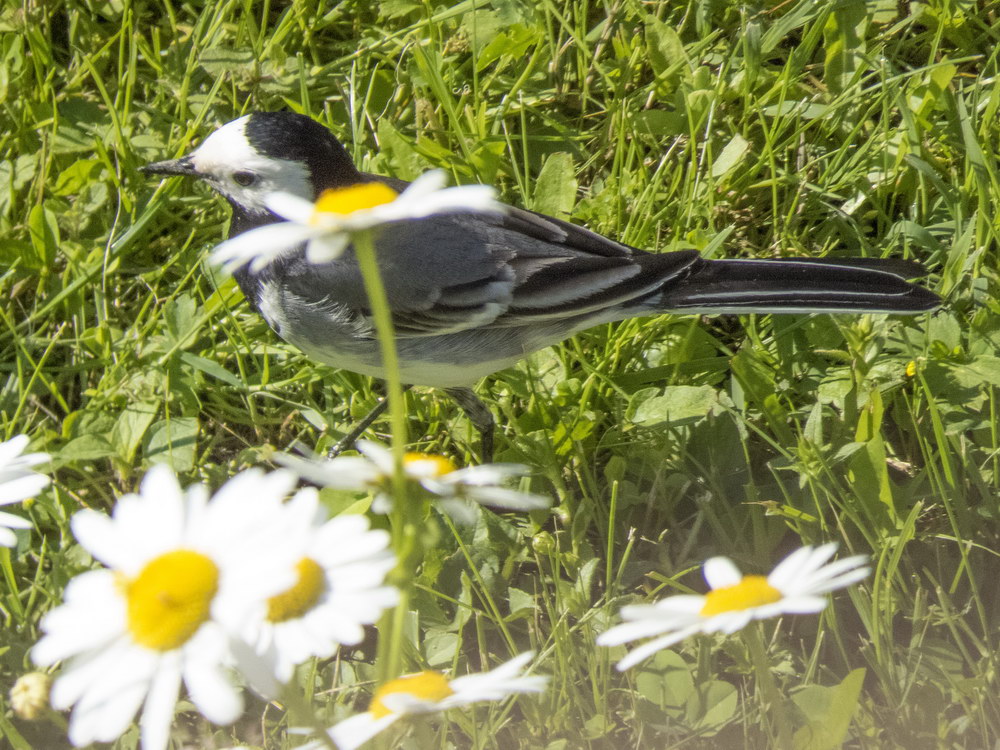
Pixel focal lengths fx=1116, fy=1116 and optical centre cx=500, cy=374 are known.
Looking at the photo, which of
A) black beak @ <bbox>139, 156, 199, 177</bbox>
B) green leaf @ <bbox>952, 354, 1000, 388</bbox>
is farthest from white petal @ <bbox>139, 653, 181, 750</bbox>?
green leaf @ <bbox>952, 354, 1000, 388</bbox>

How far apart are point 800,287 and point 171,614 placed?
2.20 m

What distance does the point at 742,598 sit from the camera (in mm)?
1426

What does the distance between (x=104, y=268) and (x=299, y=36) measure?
1.21m

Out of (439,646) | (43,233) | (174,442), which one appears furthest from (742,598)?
(43,233)

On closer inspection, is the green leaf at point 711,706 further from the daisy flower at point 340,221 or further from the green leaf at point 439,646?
the daisy flower at point 340,221

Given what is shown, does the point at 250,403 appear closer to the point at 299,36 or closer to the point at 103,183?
the point at 103,183

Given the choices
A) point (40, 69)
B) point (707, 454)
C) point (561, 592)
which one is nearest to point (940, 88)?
point (707, 454)

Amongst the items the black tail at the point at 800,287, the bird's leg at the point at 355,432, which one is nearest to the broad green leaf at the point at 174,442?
the bird's leg at the point at 355,432

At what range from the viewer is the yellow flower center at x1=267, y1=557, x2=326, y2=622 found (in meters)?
1.31

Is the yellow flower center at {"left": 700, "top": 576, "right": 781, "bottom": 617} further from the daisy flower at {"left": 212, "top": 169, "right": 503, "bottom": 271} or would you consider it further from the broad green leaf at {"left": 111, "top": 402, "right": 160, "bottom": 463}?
the broad green leaf at {"left": 111, "top": 402, "right": 160, "bottom": 463}

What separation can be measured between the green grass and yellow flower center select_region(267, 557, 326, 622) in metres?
1.25

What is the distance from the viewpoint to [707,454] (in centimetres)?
327

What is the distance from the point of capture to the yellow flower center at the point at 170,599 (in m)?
1.19

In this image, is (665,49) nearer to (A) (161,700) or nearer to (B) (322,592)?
(B) (322,592)
